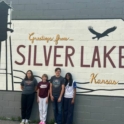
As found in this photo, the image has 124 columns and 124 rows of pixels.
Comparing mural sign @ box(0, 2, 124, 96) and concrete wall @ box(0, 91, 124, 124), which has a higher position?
mural sign @ box(0, 2, 124, 96)

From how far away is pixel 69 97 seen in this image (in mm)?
7863

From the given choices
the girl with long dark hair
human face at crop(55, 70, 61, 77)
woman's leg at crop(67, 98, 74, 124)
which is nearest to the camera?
woman's leg at crop(67, 98, 74, 124)

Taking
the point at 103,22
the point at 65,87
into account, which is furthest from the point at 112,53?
the point at 65,87

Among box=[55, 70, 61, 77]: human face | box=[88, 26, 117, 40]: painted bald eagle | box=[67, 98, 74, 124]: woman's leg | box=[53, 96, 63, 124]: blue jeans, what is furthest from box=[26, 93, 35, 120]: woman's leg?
box=[88, 26, 117, 40]: painted bald eagle

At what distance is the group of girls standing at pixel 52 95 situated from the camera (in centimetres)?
788

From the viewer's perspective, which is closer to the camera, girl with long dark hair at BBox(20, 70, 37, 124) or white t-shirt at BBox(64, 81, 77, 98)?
white t-shirt at BBox(64, 81, 77, 98)

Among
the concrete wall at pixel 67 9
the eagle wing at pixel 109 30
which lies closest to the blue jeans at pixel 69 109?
the eagle wing at pixel 109 30

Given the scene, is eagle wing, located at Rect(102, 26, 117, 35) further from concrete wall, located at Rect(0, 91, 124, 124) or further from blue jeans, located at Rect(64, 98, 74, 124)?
blue jeans, located at Rect(64, 98, 74, 124)

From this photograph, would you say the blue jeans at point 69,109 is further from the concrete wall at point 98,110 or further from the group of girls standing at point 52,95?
the concrete wall at point 98,110

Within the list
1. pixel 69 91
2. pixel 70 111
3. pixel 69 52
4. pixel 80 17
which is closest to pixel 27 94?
pixel 69 91

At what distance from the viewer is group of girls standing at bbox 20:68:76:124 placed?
310 inches

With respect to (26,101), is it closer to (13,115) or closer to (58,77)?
(13,115)

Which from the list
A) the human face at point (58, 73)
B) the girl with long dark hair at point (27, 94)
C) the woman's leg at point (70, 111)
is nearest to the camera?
the woman's leg at point (70, 111)

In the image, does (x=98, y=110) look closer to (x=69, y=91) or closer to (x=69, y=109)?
(x=69, y=109)
